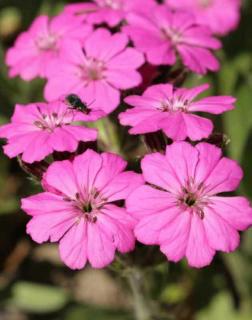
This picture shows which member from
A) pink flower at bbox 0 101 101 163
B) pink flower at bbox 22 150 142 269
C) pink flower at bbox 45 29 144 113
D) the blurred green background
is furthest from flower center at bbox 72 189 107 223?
the blurred green background

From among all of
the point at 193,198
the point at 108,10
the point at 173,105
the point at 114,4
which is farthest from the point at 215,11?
the point at 193,198

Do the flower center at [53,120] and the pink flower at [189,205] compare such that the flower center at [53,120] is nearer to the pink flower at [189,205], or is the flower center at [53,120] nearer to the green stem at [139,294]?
the pink flower at [189,205]

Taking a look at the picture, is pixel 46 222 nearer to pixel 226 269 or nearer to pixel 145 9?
pixel 145 9

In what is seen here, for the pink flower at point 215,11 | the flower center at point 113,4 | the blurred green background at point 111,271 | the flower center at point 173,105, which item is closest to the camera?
the flower center at point 173,105

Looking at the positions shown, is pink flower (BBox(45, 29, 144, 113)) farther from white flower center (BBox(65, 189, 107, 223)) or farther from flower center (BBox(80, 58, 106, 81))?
white flower center (BBox(65, 189, 107, 223))

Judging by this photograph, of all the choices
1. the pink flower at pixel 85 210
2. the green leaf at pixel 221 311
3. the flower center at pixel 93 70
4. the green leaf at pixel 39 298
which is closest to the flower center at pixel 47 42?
the flower center at pixel 93 70

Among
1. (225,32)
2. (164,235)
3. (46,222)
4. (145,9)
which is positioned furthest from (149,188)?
(225,32)
